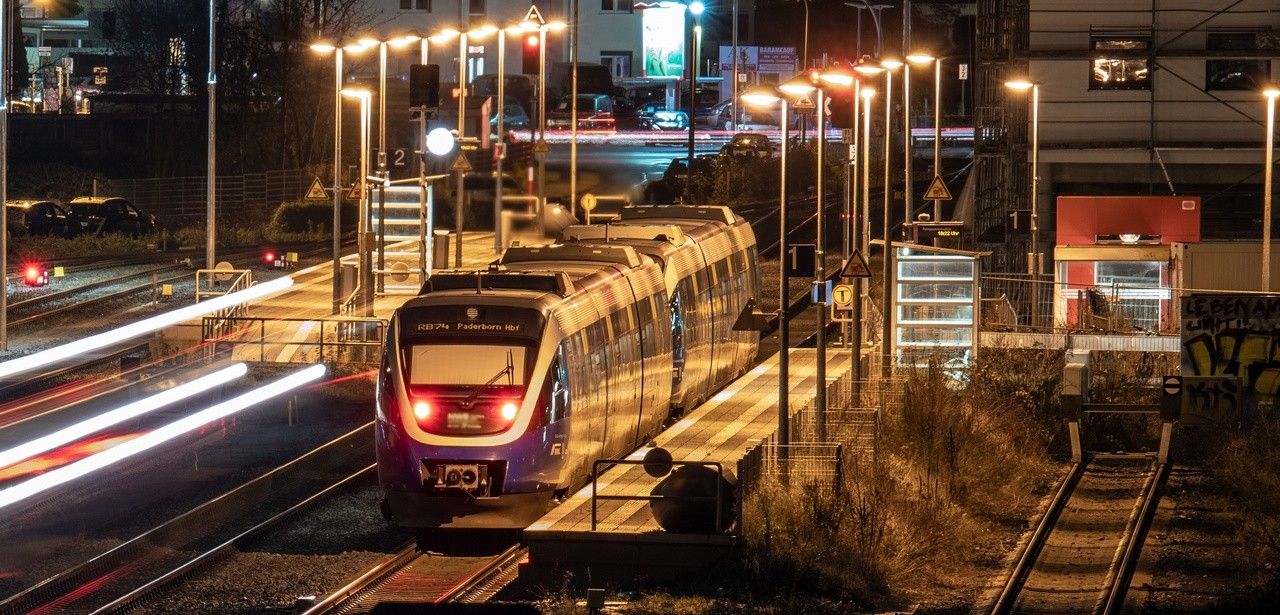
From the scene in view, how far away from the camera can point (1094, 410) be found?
31141 mm

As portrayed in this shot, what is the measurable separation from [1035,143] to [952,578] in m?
28.1

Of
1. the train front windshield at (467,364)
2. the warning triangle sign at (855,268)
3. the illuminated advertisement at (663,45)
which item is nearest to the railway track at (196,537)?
the train front windshield at (467,364)

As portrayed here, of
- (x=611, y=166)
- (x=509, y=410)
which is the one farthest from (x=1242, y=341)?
(x=611, y=166)

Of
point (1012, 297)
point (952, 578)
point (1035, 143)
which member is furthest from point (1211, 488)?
point (1035, 143)

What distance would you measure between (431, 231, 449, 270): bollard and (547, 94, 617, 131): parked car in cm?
3611

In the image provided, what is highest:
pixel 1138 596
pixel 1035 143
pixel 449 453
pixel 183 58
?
pixel 183 58

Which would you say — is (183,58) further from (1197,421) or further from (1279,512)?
(1279,512)

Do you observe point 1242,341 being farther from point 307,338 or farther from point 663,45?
point 663,45

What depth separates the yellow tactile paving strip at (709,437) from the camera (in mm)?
21531

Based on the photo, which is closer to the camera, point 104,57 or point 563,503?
point 563,503

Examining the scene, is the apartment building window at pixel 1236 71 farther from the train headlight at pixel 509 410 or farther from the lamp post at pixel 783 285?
the train headlight at pixel 509 410

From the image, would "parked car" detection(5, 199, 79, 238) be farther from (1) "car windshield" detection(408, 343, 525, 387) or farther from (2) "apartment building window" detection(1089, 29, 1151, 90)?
(1) "car windshield" detection(408, 343, 525, 387)

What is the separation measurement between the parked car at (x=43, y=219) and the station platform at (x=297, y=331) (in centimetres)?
1493

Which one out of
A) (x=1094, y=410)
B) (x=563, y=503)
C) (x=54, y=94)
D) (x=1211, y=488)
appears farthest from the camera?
(x=54, y=94)
